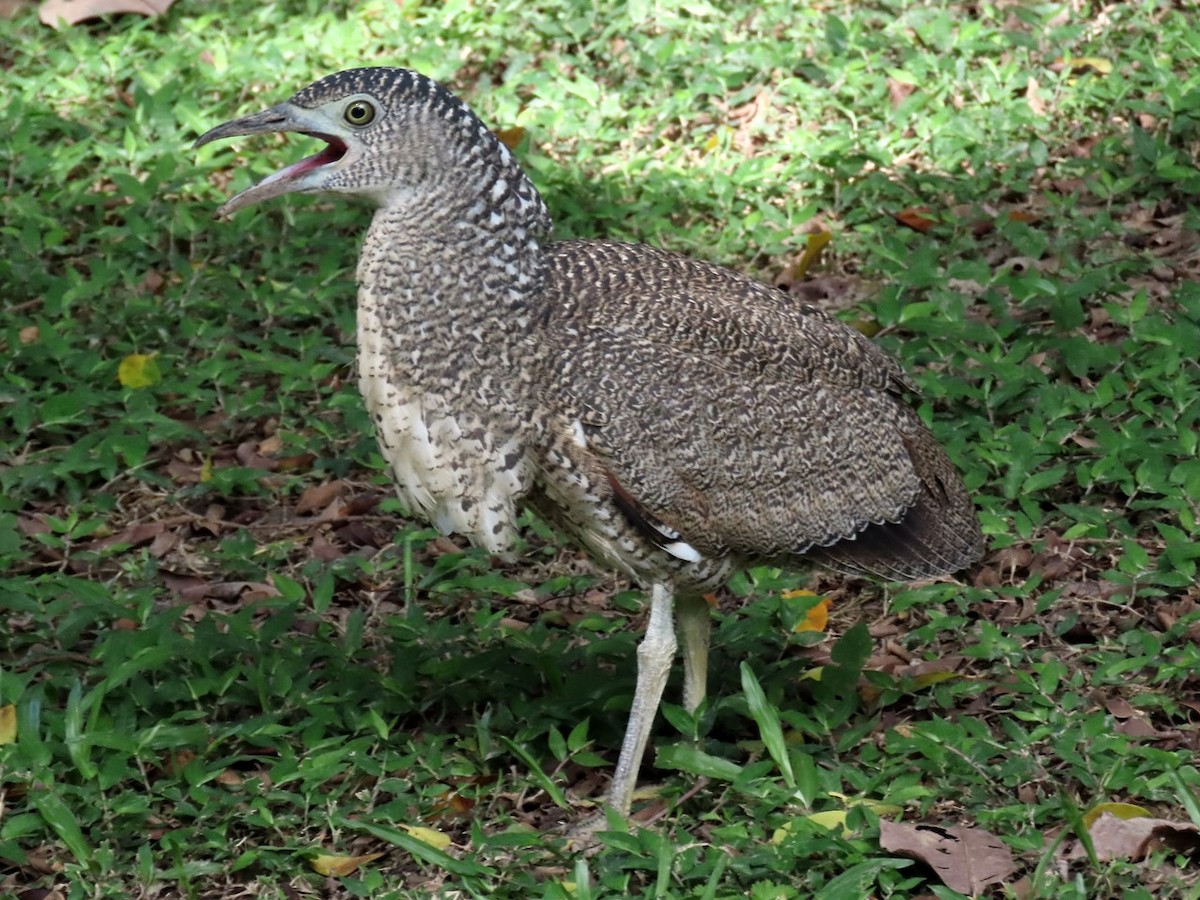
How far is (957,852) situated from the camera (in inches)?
177

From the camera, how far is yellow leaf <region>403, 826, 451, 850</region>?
4766mm

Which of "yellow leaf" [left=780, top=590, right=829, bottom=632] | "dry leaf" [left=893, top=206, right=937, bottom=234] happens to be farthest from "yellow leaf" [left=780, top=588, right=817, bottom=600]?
"dry leaf" [left=893, top=206, right=937, bottom=234]

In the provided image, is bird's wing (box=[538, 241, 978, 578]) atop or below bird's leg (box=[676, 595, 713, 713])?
atop

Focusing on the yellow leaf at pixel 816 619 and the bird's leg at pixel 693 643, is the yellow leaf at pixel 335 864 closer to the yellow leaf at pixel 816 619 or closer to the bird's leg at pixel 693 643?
the bird's leg at pixel 693 643

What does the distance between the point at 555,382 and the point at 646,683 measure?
2.95ft

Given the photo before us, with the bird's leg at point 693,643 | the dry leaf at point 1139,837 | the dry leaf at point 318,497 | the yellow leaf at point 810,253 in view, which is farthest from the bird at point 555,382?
the yellow leaf at point 810,253

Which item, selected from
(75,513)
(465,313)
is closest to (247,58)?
(75,513)

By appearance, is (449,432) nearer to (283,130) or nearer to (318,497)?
(283,130)

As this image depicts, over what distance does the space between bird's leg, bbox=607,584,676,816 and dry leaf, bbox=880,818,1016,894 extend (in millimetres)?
739

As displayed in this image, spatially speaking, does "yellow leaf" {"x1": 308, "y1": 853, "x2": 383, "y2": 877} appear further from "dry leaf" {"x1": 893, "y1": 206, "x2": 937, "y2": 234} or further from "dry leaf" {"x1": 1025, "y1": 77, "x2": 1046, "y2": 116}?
"dry leaf" {"x1": 1025, "y1": 77, "x2": 1046, "y2": 116}

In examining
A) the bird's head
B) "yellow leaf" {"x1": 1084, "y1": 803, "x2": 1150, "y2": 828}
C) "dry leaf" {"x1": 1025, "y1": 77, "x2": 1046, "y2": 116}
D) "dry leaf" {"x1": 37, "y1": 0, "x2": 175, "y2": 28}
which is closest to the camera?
"yellow leaf" {"x1": 1084, "y1": 803, "x2": 1150, "y2": 828}

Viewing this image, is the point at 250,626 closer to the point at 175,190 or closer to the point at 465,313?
the point at 465,313

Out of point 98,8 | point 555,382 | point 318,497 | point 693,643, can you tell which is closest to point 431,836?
point 693,643

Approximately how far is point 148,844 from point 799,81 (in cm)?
522
